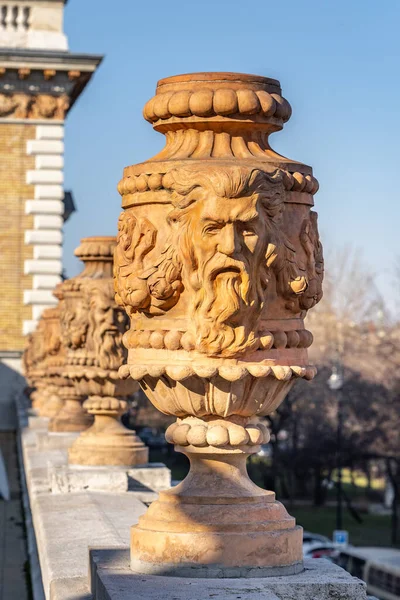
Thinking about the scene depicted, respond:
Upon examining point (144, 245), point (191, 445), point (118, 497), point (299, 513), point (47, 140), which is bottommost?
point (299, 513)

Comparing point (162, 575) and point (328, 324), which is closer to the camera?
point (162, 575)

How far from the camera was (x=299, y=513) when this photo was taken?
5766cm

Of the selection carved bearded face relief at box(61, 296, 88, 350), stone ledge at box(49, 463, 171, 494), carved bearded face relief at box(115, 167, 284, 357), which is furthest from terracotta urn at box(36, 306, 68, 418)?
carved bearded face relief at box(115, 167, 284, 357)

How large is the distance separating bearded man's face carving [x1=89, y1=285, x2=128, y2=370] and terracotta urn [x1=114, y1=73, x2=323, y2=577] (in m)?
5.46

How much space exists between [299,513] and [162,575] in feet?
173

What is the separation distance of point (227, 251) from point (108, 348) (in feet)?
20.7

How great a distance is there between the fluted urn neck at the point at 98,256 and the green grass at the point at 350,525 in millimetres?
40030

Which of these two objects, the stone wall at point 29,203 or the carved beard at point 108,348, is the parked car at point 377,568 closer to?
the stone wall at point 29,203

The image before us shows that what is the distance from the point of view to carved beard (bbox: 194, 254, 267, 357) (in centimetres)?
566

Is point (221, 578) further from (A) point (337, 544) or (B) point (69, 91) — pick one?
(A) point (337, 544)

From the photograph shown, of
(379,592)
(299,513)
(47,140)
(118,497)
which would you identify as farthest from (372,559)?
(118,497)

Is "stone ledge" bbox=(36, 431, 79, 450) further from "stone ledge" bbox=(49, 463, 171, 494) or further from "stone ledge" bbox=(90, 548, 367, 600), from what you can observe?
"stone ledge" bbox=(90, 548, 367, 600)

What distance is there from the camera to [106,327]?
11.7m

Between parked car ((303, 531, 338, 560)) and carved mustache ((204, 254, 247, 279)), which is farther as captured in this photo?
parked car ((303, 531, 338, 560))
